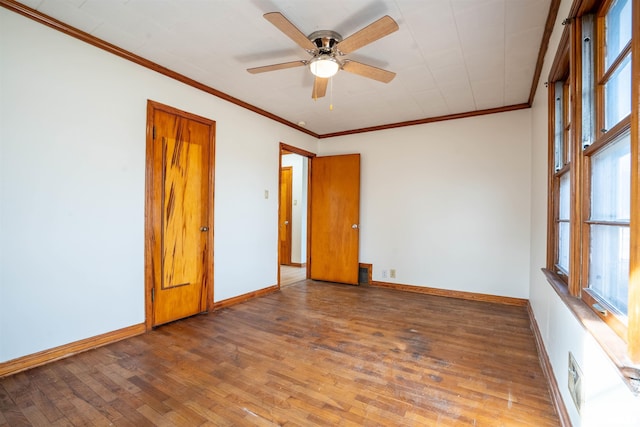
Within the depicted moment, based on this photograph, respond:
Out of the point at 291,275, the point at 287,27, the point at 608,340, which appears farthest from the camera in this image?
the point at 291,275

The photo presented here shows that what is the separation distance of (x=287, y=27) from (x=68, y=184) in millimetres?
2000

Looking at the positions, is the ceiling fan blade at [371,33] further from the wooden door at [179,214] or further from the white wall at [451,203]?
the white wall at [451,203]

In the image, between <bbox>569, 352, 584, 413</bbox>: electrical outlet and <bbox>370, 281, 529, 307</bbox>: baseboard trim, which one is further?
<bbox>370, 281, 529, 307</bbox>: baseboard trim

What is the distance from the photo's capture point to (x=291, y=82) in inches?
127

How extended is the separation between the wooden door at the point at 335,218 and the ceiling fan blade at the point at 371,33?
2751 mm

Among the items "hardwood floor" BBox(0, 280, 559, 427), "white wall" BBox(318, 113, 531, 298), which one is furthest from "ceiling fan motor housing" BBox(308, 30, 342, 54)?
"white wall" BBox(318, 113, 531, 298)

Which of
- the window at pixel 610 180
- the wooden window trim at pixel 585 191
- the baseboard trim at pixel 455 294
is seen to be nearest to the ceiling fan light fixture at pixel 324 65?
the wooden window trim at pixel 585 191

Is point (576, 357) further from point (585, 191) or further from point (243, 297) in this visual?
point (243, 297)

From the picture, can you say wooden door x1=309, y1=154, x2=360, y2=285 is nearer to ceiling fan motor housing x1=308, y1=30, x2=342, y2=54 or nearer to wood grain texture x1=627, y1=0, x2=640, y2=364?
ceiling fan motor housing x1=308, y1=30, x2=342, y2=54

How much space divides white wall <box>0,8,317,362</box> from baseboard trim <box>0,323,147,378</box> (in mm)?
43

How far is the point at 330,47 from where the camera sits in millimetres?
2311

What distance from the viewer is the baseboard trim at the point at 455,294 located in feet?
12.6

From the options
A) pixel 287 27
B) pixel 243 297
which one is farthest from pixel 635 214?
pixel 243 297

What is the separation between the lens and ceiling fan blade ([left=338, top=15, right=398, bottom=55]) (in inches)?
71.9
